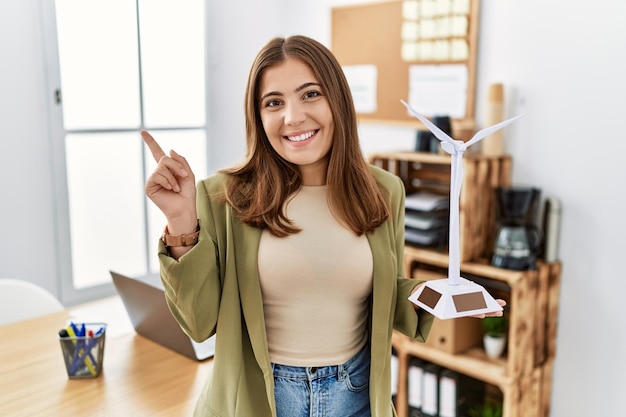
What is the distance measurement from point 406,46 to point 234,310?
203 centimetres

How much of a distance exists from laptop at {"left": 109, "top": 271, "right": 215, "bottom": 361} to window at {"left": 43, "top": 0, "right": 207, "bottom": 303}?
4.50 ft

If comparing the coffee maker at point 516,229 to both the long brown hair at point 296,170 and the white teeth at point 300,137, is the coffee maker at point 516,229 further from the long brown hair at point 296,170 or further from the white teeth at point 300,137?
the white teeth at point 300,137

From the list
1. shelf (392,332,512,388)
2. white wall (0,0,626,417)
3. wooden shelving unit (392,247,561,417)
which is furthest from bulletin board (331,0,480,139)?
shelf (392,332,512,388)

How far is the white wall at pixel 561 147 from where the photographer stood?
228cm

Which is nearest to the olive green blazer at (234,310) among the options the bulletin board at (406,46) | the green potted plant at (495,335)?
the green potted plant at (495,335)

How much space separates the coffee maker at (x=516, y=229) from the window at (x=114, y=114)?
6.03ft

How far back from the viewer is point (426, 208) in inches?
99.7

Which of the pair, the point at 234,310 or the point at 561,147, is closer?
the point at 234,310

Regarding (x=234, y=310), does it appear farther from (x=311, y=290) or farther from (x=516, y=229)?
(x=516, y=229)

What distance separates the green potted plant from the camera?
2.48 metres

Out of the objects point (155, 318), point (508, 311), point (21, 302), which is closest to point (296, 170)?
point (155, 318)

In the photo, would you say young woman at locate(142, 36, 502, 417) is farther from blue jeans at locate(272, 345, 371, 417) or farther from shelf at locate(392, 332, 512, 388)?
shelf at locate(392, 332, 512, 388)

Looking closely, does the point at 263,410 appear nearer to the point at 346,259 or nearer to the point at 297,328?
the point at 297,328

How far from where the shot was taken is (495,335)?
2.48m
